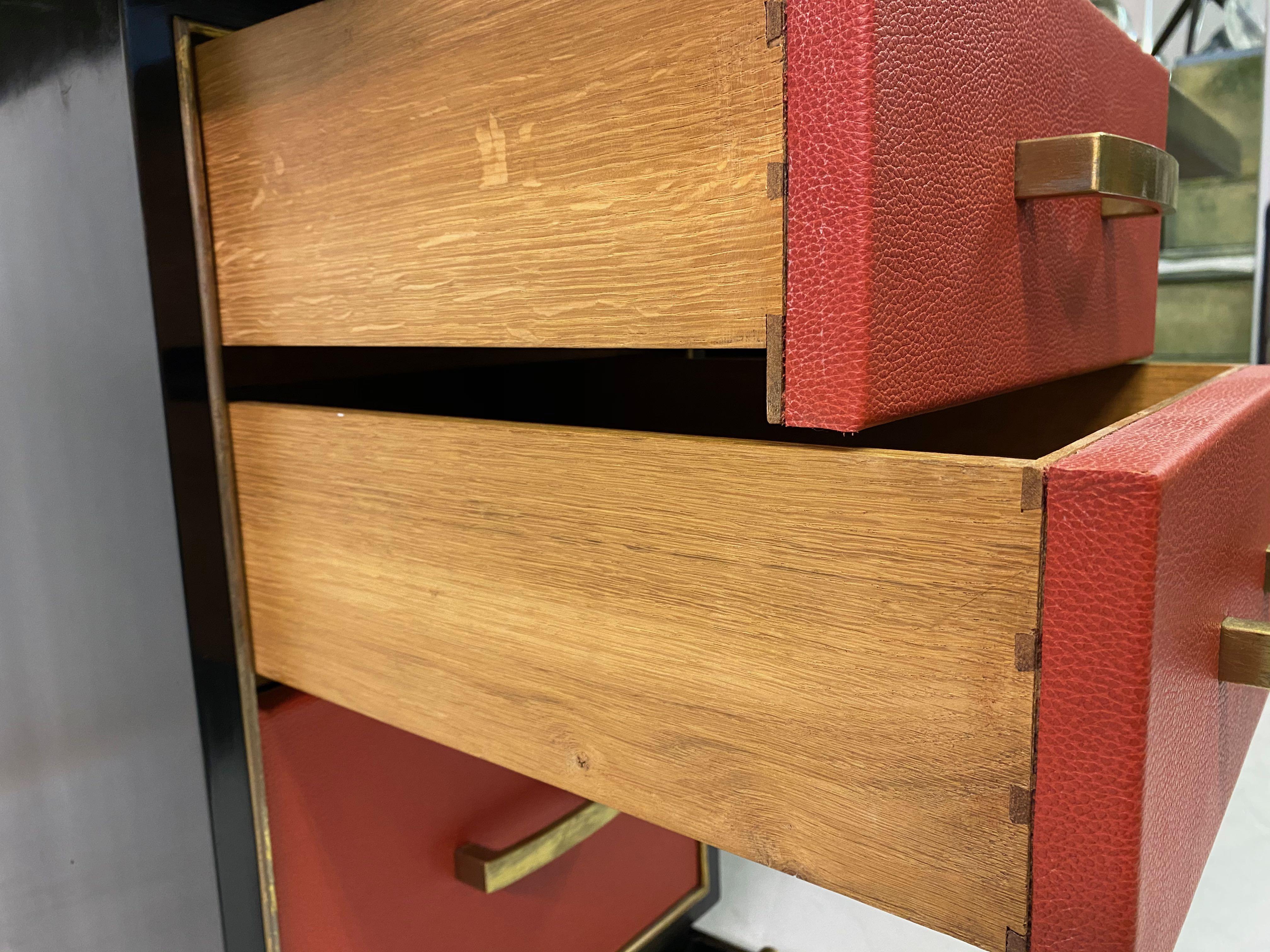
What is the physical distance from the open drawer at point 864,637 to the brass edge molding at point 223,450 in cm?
10

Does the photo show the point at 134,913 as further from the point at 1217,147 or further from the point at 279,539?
the point at 1217,147

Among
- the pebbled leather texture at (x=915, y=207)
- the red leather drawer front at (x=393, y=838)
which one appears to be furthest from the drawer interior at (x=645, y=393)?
the red leather drawer front at (x=393, y=838)

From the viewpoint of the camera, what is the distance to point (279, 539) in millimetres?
550

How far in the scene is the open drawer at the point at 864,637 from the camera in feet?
0.96

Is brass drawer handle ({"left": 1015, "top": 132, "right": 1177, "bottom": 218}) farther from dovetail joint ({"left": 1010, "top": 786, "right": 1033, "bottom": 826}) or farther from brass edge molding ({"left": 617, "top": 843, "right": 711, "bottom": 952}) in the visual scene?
brass edge molding ({"left": 617, "top": 843, "right": 711, "bottom": 952})

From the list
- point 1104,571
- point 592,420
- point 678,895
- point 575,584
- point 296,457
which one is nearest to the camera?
point 1104,571

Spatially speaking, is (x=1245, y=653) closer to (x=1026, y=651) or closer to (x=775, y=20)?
(x=1026, y=651)

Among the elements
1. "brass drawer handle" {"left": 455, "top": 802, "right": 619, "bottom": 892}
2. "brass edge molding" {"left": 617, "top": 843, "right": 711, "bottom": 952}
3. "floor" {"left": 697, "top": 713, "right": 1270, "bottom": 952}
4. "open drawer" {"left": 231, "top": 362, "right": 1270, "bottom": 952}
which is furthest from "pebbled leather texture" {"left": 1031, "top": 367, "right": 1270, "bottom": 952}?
"brass edge molding" {"left": 617, "top": 843, "right": 711, "bottom": 952}

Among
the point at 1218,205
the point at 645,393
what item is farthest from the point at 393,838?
the point at 1218,205

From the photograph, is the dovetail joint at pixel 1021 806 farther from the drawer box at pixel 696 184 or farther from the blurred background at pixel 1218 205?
the blurred background at pixel 1218 205

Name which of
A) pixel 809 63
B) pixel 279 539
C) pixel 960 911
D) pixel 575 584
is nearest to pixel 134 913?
pixel 279 539

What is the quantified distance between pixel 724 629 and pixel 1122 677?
136mm

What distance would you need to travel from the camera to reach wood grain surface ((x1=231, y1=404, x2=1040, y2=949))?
12.3 inches

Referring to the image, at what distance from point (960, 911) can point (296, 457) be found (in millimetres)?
391
